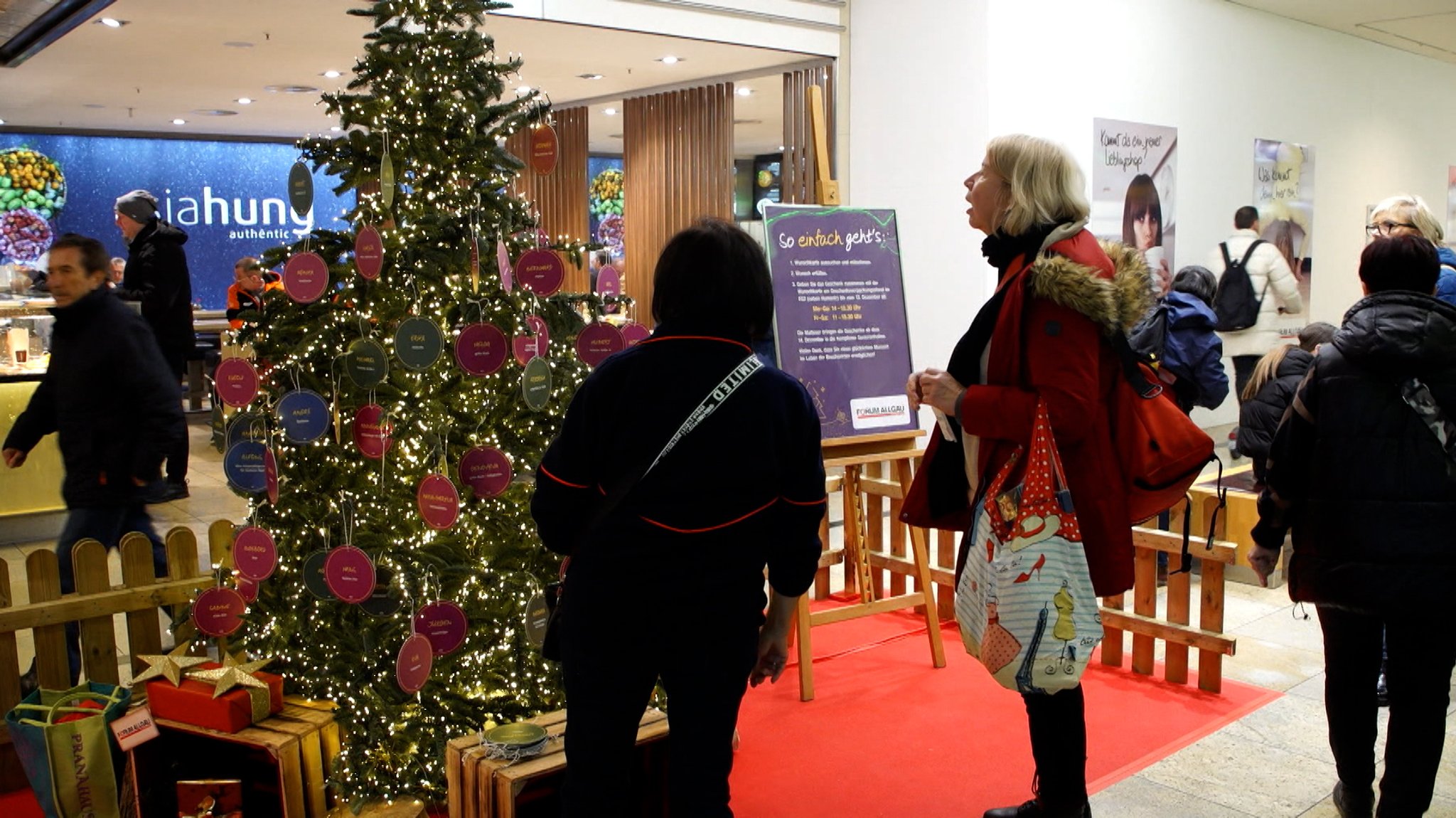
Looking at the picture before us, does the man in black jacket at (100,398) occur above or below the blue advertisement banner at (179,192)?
below

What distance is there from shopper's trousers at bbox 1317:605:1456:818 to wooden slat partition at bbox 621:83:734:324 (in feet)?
21.3

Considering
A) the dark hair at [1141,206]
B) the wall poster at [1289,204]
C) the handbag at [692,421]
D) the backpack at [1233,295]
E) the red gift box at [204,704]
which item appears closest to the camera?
the handbag at [692,421]

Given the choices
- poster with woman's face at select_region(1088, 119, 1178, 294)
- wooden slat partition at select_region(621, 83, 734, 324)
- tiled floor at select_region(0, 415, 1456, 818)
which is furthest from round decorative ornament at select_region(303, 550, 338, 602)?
wooden slat partition at select_region(621, 83, 734, 324)

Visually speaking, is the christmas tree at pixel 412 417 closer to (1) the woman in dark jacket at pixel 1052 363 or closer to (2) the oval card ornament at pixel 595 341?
(2) the oval card ornament at pixel 595 341

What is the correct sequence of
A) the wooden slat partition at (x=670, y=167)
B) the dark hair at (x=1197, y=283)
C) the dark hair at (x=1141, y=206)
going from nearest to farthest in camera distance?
the dark hair at (x=1197, y=283), the dark hair at (x=1141, y=206), the wooden slat partition at (x=670, y=167)

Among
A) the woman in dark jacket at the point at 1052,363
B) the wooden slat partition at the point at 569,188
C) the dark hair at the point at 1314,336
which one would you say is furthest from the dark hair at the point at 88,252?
the wooden slat partition at the point at 569,188

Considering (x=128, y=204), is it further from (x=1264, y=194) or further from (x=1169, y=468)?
(x=1264, y=194)

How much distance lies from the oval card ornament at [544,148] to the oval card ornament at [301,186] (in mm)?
573

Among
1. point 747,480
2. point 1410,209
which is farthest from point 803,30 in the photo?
point 747,480

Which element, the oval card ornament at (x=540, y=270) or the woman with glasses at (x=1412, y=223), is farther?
the woman with glasses at (x=1412, y=223)

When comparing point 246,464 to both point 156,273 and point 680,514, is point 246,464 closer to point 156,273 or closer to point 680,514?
point 680,514

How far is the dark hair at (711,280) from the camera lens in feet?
6.40

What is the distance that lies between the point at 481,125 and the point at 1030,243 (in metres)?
1.45

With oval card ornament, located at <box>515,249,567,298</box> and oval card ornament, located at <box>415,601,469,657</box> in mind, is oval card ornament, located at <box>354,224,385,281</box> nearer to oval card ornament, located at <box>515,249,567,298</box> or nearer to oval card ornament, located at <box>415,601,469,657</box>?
oval card ornament, located at <box>515,249,567,298</box>
